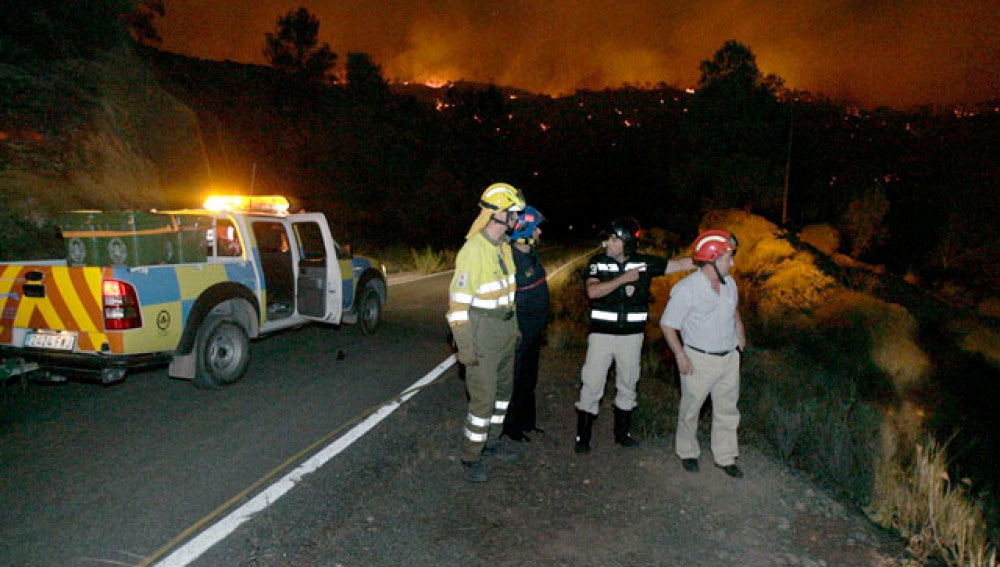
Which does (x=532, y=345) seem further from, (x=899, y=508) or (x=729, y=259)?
(x=899, y=508)

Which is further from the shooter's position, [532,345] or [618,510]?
[532,345]

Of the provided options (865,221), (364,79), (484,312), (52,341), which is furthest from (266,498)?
(364,79)

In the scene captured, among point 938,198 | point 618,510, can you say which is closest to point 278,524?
point 618,510

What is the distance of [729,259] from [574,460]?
202 cm

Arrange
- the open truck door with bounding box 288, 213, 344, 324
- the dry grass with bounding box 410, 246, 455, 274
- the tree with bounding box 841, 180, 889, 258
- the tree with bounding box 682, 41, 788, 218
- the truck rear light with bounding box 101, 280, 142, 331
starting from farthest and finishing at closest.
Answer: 1. the tree with bounding box 682, 41, 788, 218
2. the tree with bounding box 841, 180, 889, 258
3. the dry grass with bounding box 410, 246, 455, 274
4. the open truck door with bounding box 288, 213, 344, 324
5. the truck rear light with bounding box 101, 280, 142, 331

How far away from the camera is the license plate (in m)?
5.96

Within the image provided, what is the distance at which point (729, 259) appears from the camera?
482 cm

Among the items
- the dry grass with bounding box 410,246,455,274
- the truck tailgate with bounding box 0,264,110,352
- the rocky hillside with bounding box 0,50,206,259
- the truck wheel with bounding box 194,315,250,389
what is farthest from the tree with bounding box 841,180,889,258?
the truck tailgate with bounding box 0,264,110,352

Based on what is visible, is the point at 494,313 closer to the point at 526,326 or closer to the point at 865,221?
the point at 526,326

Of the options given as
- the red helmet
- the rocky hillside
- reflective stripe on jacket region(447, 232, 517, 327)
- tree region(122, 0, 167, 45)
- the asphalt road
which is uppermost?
tree region(122, 0, 167, 45)

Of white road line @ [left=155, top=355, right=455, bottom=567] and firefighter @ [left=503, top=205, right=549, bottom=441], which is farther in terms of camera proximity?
firefighter @ [left=503, top=205, right=549, bottom=441]

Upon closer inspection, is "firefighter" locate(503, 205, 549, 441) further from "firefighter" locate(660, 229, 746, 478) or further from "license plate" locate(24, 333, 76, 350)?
"license plate" locate(24, 333, 76, 350)

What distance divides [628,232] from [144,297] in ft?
15.1

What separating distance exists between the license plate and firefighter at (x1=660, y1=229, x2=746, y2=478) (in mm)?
5436
